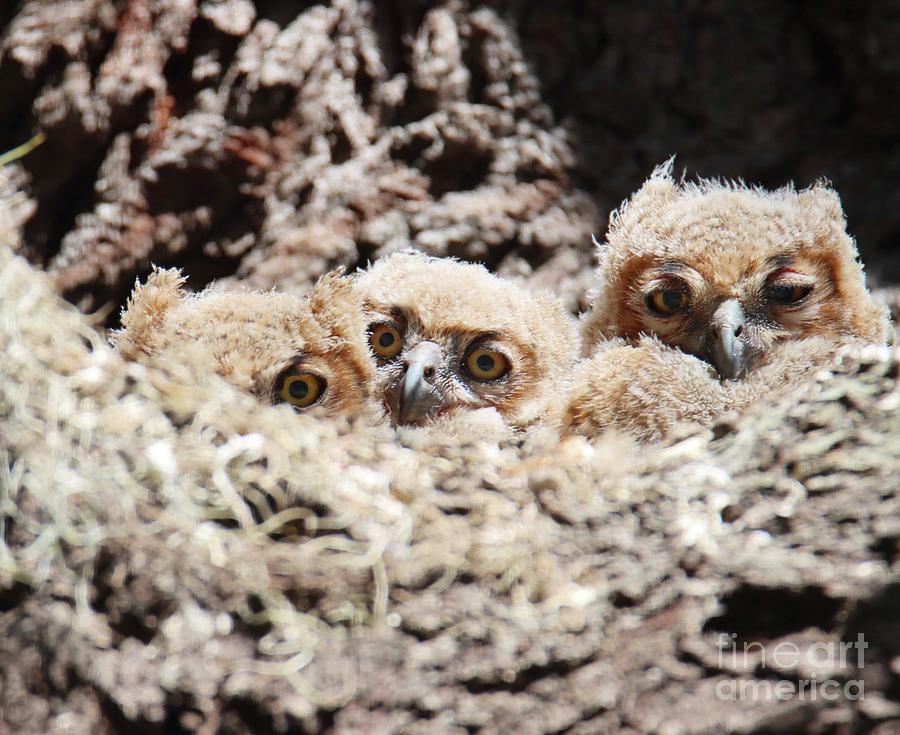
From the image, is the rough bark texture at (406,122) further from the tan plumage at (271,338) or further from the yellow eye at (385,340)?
the tan plumage at (271,338)

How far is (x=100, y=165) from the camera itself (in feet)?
11.8

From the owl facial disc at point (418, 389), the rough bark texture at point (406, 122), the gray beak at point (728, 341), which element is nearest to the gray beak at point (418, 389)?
the owl facial disc at point (418, 389)

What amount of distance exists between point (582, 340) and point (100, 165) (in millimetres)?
1898

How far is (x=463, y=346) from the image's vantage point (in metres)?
2.89

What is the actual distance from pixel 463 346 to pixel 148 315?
0.90 m

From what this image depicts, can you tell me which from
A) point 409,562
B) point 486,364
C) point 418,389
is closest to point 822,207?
point 486,364

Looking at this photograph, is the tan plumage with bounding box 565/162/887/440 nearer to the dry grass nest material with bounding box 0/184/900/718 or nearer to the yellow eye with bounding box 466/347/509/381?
the yellow eye with bounding box 466/347/509/381

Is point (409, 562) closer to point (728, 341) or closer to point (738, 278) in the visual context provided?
point (728, 341)

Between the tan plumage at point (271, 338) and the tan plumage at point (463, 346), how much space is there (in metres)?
0.16

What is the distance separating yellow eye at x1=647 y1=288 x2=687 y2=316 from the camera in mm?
2773

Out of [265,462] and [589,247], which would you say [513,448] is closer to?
[265,462]

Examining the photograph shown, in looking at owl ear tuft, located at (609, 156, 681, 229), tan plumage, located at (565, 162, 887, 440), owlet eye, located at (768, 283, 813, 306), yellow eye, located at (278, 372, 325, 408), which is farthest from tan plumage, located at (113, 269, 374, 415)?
owlet eye, located at (768, 283, 813, 306)

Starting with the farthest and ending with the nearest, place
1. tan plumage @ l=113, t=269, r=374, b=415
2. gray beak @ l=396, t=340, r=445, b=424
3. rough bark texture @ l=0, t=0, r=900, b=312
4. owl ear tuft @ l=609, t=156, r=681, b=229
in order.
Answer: rough bark texture @ l=0, t=0, r=900, b=312
owl ear tuft @ l=609, t=156, r=681, b=229
gray beak @ l=396, t=340, r=445, b=424
tan plumage @ l=113, t=269, r=374, b=415

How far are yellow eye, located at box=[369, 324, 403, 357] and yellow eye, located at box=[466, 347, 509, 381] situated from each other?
8.7 inches
